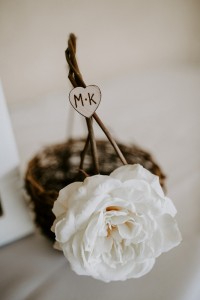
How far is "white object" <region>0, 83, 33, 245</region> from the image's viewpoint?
0.48 m

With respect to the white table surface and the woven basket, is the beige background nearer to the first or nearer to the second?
the white table surface

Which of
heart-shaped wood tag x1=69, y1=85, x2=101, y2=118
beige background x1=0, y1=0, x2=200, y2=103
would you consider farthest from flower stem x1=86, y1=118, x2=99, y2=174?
beige background x1=0, y1=0, x2=200, y2=103

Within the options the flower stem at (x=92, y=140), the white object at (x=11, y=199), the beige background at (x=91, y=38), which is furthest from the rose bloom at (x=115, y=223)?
the beige background at (x=91, y=38)

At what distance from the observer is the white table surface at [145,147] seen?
42 centimetres

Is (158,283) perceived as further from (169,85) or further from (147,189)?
(169,85)

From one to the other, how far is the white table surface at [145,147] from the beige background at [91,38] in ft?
0.12

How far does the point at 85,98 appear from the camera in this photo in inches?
12.6

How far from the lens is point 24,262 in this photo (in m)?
0.47

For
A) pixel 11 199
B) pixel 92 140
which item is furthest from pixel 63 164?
pixel 92 140

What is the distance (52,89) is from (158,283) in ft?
1.53

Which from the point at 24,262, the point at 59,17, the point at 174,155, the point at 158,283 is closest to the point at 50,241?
the point at 24,262

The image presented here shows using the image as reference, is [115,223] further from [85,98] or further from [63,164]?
[63,164]

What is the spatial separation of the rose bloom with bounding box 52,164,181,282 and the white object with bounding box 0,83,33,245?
195 mm

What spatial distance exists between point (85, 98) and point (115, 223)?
138 mm
